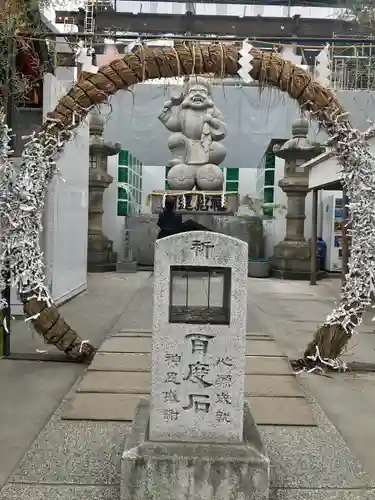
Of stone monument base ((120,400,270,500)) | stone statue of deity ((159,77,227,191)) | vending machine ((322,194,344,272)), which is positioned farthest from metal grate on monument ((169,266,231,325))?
vending machine ((322,194,344,272))

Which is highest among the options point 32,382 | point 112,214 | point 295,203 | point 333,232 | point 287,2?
point 287,2

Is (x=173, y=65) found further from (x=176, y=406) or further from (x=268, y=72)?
(x=176, y=406)

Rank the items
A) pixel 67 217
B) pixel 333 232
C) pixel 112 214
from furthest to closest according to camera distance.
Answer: pixel 112 214
pixel 333 232
pixel 67 217

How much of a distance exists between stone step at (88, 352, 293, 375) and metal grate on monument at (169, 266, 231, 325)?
5.93 feet

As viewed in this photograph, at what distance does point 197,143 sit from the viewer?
36.3 ft

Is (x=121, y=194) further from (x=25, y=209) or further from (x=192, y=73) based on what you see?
(x=192, y=73)

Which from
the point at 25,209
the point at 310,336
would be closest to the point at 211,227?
the point at 310,336

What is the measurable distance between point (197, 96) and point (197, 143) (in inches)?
38.5

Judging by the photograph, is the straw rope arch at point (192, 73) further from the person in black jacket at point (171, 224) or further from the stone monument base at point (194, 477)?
the person in black jacket at point (171, 224)

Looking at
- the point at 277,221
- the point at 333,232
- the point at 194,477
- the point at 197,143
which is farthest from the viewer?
the point at 277,221

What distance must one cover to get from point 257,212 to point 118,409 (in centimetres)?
1181

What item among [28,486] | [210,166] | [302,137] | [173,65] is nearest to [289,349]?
[173,65]

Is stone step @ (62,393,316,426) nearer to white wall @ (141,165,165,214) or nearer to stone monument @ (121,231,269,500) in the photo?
stone monument @ (121,231,269,500)

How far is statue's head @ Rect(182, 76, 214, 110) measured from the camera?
10.4m
